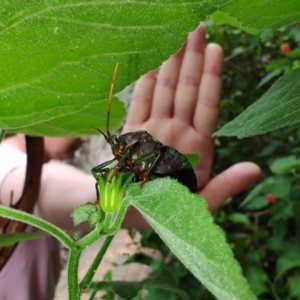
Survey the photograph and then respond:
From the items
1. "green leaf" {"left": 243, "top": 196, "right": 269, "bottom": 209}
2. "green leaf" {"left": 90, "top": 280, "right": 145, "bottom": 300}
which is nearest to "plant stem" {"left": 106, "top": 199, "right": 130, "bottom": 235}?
"green leaf" {"left": 90, "top": 280, "right": 145, "bottom": 300}

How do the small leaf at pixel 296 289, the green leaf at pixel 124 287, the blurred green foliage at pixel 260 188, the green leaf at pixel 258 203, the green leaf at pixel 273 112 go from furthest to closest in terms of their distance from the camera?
the green leaf at pixel 258 203, the blurred green foliage at pixel 260 188, the small leaf at pixel 296 289, the green leaf at pixel 124 287, the green leaf at pixel 273 112

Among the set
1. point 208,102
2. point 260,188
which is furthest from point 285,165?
point 208,102

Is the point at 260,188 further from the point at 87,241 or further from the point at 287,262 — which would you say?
the point at 87,241

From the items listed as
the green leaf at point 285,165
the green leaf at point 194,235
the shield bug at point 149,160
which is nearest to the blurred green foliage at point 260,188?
the green leaf at point 285,165

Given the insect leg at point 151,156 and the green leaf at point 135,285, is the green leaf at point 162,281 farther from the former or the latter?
the insect leg at point 151,156

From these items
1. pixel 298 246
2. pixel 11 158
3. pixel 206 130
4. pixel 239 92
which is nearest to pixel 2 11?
pixel 206 130

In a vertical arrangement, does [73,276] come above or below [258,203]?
below

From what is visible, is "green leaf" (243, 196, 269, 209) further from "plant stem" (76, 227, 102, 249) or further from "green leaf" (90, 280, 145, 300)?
"plant stem" (76, 227, 102, 249)
